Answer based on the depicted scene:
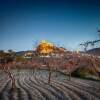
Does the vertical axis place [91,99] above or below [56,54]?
below

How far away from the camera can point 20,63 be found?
55.7 m

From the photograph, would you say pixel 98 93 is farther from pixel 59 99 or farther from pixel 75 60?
pixel 75 60

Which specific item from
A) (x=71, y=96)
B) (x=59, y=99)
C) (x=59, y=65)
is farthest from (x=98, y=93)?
(x=59, y=65)

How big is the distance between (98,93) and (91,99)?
2065 mm

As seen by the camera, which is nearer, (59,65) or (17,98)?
(17,98)

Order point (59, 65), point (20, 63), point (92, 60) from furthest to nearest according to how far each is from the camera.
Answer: point (20, 63)
point (59, 65)
point (92, 60)

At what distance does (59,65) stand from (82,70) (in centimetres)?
1374

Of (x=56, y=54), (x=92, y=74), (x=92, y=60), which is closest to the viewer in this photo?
(x=92, y=74)

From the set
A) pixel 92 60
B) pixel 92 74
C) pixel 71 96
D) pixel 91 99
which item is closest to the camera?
pixel 91 99

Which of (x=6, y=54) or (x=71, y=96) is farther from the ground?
(x=6, y=54)

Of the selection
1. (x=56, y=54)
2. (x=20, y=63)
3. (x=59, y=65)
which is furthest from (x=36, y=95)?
(x=20, y=63)

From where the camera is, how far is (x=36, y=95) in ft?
59.4

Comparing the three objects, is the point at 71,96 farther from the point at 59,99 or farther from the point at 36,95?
the point at 36,95

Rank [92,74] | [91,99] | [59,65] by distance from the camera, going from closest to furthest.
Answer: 1. [91,99]
2. [92,74]
3. [59,65]
